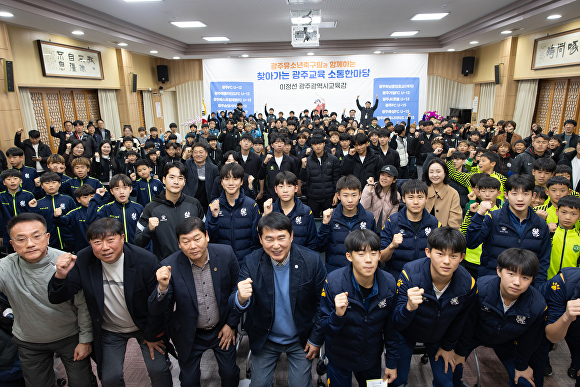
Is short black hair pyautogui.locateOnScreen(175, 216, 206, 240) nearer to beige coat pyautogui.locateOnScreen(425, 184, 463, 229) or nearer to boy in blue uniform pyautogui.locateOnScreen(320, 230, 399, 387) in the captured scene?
boy in blue uniform pyautogui.locateOnScreen(320, 230, 399, 387)

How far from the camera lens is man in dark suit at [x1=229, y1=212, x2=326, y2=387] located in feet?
6.86

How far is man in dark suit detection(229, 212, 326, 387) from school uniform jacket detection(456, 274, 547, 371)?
3.27 feet

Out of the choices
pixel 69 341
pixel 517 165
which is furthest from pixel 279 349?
pixel 517 165

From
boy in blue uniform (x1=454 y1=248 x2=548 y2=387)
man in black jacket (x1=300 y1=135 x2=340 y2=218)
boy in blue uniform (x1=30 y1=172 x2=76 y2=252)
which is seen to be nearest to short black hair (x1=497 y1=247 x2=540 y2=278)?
boy in blue uniform (x1=454 y1=248 x2=548 y2=387)

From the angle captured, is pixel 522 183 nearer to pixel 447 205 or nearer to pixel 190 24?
pixel 447 205

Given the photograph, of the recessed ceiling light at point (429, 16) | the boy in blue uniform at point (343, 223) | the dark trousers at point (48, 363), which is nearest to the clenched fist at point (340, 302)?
the boy in blue uniform at point (343, 223)

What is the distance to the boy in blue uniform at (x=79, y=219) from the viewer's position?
135 inches

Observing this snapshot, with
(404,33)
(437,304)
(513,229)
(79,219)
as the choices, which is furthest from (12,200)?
(404,33)

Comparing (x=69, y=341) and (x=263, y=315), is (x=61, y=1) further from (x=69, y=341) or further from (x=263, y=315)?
(x=263, y=315)

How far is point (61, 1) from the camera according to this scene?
6156 millimetres

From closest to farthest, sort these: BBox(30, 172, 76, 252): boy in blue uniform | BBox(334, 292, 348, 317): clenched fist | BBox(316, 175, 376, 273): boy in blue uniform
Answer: BBox(334, 292, 348, 317): clenched fist < BBox(316, 175, 376, 273): boy in blue uniform < BBox(30, 172, 76, 252): boy in blue uniform

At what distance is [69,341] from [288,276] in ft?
5.11

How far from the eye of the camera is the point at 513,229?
2492mm

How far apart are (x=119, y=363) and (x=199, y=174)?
277 centimetres
